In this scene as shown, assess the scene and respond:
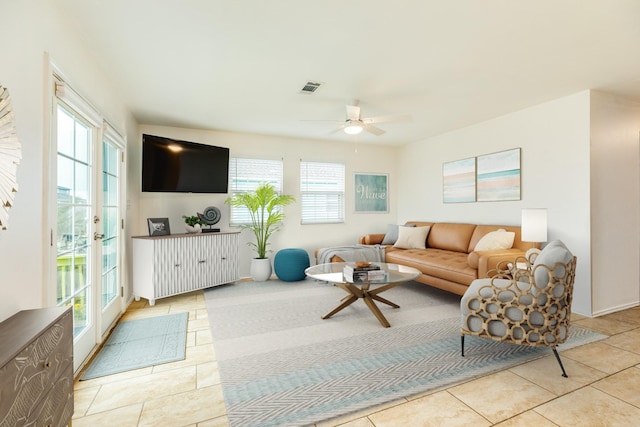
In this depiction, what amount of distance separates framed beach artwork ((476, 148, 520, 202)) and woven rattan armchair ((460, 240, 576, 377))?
2034mm

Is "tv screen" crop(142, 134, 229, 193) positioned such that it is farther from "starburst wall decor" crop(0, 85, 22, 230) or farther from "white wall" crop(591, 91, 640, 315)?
"white wall" crop(591, 91, 640, 315)

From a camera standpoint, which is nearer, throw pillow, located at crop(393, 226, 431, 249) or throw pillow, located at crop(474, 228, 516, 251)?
throw pillow, located at crop(474, 228, 516, 251)

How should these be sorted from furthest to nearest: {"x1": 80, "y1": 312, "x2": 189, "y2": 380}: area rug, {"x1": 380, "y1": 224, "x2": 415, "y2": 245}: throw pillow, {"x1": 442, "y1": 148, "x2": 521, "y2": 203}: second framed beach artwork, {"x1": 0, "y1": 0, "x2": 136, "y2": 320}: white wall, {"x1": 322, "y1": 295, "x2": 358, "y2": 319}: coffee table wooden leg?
1. {"x1": 380, "y1": 224, "x2": 415, "y2": 245}: throw pillow
2. {"x1": 442, "y1": 148, "x2": 521, "y2": 203}: second framed beach artwork
3. {"x1": 322, "y1": 295, "x2": 358, "y2": 319}: coffee table wooden leg
4. {"x1": 80, "y1": 312, "x2": 189, "y2": 380}: area rug
5. {"x1": 0, "y1": 0, "x2": 136, "y2": 320}: white wall

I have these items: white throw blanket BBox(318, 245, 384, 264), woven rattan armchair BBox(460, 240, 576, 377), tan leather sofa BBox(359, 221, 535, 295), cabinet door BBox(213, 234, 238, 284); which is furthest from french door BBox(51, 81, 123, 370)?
tan leather sofa BBox(359, 221, 535, 295)

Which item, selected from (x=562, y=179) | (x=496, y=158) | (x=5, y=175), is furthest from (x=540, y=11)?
(x=5, y=175)

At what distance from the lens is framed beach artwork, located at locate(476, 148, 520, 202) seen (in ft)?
13.3

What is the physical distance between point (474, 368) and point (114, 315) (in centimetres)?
333

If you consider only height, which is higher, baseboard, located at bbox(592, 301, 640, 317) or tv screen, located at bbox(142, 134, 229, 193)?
tv screen, located at bbox(142, 134, 229, 193)

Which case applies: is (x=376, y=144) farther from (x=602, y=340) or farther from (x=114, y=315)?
(x=114, y=315)

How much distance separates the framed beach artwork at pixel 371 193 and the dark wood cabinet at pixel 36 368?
4996 mm

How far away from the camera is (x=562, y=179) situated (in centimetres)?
354

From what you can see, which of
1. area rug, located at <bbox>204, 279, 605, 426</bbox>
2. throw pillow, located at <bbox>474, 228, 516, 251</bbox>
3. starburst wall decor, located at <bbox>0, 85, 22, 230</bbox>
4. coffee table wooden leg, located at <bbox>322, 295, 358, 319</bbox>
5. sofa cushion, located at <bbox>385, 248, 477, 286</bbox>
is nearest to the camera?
starburst wall decor, located at <bbox>0, 85, 22, 230</bbox>

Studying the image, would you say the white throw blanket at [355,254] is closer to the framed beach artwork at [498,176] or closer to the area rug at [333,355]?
the area rug at [333,355]

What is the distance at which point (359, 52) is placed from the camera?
8.25ft
